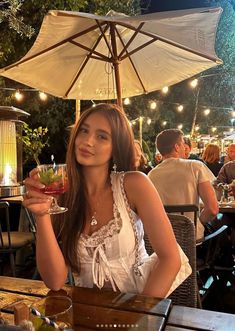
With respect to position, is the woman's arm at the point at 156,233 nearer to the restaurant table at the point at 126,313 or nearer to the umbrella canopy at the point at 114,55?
the restaurant table at the point at 126,313

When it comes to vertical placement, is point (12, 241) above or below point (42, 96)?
below

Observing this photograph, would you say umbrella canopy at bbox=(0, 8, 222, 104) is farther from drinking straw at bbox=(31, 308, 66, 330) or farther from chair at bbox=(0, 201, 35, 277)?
drinking straw at bbox=(31, 308, 66, 330)

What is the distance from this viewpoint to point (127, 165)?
189cm

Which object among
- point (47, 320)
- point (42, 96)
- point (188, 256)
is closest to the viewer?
point (47, 320)

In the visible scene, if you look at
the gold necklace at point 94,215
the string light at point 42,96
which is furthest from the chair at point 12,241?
the string light at point 42,96

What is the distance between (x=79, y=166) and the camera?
1892mm

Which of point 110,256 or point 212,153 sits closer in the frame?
point 110,256

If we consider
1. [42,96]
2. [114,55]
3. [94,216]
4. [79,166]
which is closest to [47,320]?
[94,216]

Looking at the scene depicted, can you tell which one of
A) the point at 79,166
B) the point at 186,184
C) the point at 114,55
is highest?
the point at 114,55

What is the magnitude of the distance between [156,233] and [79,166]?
518 millimetres

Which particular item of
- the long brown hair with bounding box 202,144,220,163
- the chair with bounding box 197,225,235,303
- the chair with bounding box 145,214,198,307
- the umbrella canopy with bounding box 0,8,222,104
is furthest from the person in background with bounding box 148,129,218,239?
the long brown hair with bounding box 202,144,220,163

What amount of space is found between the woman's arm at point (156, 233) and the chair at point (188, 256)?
0.23 meters

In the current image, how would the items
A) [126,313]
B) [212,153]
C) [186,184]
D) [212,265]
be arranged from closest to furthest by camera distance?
[126,313]
[186,184]
[212,265]
[212,153]

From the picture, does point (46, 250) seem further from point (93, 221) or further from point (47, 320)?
point (47, 320)
